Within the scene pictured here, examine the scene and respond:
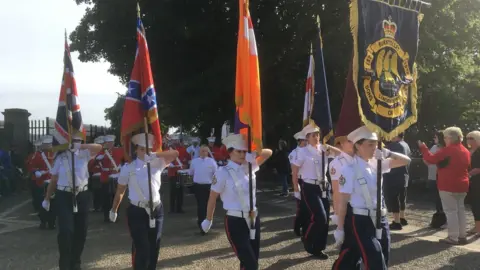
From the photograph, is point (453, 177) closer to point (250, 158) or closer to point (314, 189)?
point (314, 189)

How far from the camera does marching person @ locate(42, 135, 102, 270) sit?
253 inches

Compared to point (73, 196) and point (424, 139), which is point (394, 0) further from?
point (424, 139)

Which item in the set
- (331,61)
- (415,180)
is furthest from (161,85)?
(415,180)

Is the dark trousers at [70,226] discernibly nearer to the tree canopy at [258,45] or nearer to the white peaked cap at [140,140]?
the white peaked cap at [140,140]

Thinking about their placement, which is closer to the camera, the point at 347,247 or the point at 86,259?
the point at 347,247

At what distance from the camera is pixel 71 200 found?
6.64m

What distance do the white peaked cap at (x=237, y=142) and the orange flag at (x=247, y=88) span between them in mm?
82

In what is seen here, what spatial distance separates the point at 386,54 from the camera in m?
5.01

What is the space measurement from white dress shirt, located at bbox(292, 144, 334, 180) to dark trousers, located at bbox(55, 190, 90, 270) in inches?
131

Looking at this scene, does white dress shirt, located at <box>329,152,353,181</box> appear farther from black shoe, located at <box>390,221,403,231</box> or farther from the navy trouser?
black shoe, located at <box>390,221,403,231</box>

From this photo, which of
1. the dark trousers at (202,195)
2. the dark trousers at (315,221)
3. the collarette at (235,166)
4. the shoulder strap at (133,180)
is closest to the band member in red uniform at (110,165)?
the dark trousers at (202,195)

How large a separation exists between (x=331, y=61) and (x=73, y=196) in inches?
464

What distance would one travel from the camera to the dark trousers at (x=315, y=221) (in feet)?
24.5

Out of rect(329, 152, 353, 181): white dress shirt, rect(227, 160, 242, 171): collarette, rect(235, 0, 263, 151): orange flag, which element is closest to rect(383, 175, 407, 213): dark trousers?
rect(329, 152, 353, 181): white dress shirt
